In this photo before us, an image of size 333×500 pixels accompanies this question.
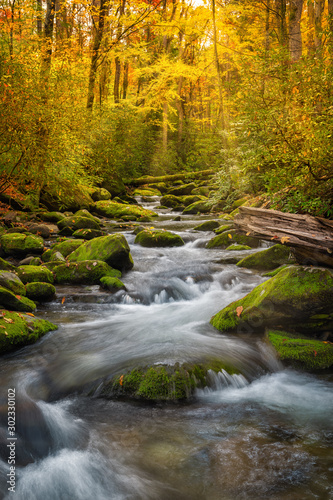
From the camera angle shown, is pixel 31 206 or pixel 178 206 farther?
pixel 178 206

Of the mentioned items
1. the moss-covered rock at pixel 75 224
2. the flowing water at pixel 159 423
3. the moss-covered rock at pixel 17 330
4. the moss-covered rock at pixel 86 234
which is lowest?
the flowing water at pixel 159 423

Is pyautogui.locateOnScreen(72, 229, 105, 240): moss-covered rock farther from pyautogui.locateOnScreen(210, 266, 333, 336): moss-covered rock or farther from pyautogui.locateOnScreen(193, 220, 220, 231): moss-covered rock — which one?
pyautogui.locateOnScreen(210, 266, 333, 336): moss-covered rock

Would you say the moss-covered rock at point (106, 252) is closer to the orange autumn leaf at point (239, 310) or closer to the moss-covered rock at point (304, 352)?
the orange autumn leaf at point (239, 310)

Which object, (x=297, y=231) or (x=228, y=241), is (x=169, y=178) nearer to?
(x=228, y=241)

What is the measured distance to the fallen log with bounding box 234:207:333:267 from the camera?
507 cm

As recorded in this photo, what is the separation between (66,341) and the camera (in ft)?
19.0

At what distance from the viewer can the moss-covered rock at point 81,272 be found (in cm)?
812

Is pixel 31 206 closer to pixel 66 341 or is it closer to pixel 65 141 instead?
pixel 65 141

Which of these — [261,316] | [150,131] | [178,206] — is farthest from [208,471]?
[150,131]

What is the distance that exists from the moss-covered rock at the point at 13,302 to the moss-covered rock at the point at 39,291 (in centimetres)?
61

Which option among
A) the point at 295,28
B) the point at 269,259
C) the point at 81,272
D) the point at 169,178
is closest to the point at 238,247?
the point at 269,259

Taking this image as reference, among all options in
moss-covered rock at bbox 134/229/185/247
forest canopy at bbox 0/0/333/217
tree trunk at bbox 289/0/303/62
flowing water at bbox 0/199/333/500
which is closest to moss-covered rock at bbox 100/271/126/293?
flowing water at bbox 0/199/333/500

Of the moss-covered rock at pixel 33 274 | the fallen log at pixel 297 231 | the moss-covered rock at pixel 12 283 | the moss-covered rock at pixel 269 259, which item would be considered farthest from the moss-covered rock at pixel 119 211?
the fallen log at pixel 297 231

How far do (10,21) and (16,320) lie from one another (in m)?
9.42
